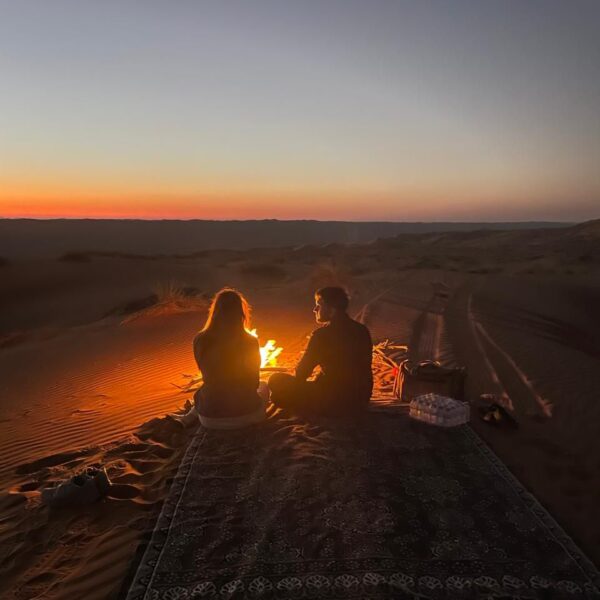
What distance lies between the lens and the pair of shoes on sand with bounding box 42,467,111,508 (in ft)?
14.8

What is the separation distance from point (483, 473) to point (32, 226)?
135 meters

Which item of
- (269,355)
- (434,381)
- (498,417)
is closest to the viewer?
(498,417)

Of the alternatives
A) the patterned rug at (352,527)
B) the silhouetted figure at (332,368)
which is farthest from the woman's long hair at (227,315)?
the patterned rug at (352,527)

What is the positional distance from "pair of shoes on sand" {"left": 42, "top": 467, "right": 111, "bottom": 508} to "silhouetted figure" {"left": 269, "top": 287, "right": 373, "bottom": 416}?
232cm

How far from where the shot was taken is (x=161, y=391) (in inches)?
355

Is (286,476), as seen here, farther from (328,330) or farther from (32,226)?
(32,226)

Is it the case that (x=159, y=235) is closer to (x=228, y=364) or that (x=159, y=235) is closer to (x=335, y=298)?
(x=335, y=298)

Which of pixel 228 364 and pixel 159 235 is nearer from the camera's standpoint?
pixel 228 364

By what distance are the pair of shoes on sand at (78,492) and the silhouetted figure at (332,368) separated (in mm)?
2324

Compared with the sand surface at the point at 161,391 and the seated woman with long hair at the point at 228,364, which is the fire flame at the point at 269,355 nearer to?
the sand surface at the point at 161,391

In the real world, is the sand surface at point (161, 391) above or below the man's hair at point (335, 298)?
below

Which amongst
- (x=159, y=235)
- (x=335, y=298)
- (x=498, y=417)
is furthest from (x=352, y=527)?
(x=159, y=235)

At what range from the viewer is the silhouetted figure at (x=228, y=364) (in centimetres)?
552

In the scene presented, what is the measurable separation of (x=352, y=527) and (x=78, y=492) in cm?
244
